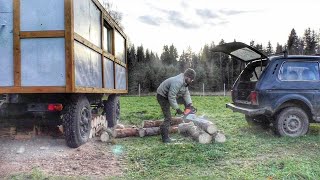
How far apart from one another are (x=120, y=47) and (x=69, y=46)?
20.4ft

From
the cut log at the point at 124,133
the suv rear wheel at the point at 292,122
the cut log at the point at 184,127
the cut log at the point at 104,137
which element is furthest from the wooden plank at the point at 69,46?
the suv rear wheel at the point at 292,122

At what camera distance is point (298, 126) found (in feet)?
28.1

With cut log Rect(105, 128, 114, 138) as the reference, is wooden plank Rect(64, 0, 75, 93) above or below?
above

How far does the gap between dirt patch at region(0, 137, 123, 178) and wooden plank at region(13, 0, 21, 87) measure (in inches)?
52.7

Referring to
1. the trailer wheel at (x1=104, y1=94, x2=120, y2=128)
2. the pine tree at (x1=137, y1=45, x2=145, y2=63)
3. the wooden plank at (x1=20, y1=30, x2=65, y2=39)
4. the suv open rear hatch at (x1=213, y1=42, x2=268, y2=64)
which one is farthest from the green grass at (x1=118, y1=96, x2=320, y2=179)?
the pine tree at (x1=137, y1=45, x2=145, y2=63)

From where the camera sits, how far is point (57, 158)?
6.46 meters

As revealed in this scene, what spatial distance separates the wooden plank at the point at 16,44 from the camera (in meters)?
6.52

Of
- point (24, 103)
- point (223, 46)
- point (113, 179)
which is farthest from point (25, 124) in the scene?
point (223, 46)

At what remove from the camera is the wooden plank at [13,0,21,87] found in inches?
257

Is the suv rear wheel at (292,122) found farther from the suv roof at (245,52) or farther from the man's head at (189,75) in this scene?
the man's head at (189,75)

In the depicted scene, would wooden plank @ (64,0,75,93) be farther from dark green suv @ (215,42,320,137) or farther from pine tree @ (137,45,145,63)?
pine tree @ (137,45,145,63)

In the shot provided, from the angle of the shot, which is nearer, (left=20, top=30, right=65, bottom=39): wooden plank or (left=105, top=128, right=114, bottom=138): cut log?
(left=20, top=30, right=65, bottom=39): wooden plank

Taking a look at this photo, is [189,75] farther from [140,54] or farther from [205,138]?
[140,54]

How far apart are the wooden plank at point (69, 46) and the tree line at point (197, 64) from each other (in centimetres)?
3894
